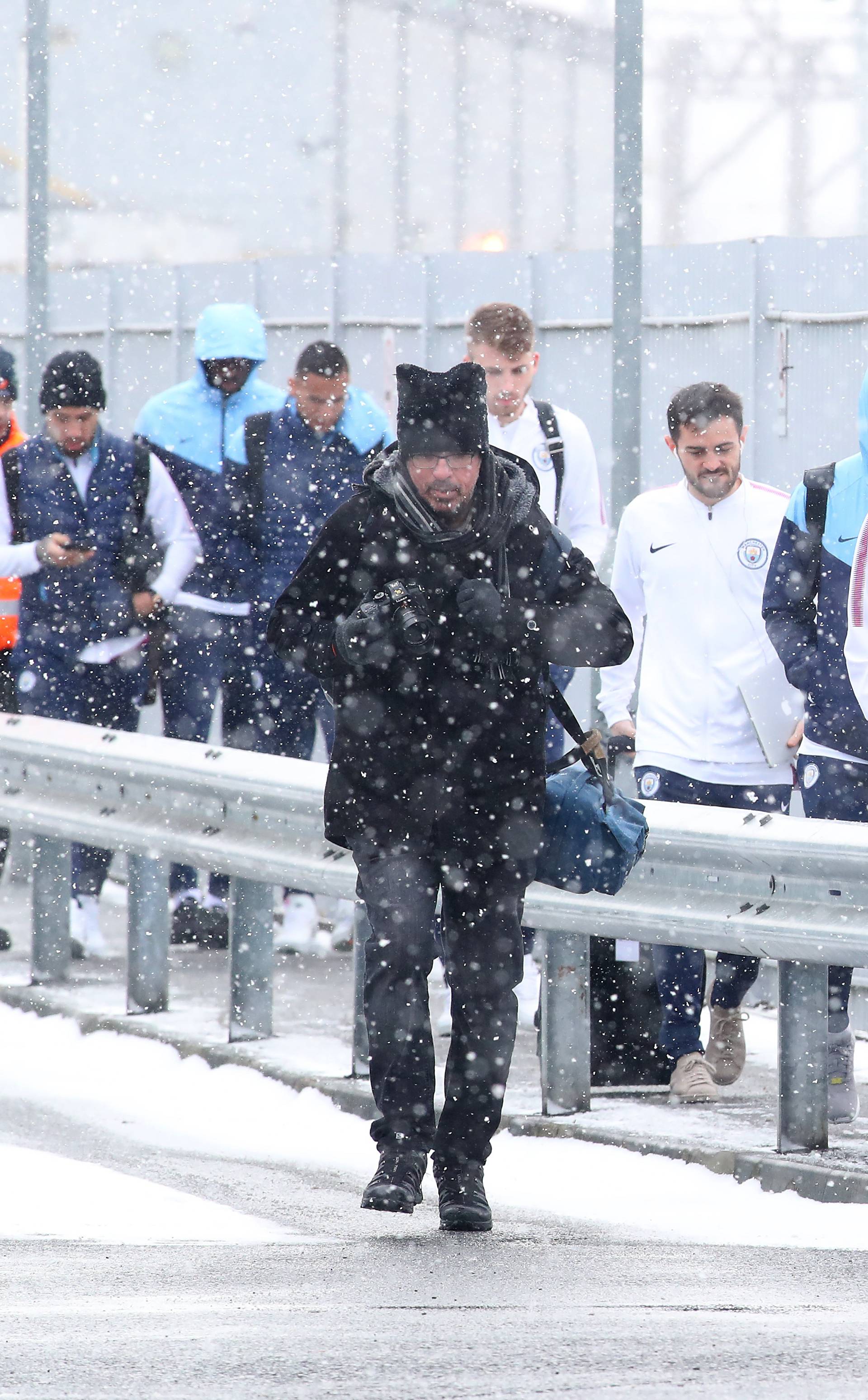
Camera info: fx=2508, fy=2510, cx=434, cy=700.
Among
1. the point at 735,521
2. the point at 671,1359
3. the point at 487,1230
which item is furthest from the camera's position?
the point at 735,521

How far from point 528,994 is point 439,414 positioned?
3.46m

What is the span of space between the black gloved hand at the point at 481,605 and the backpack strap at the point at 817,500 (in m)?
1.68

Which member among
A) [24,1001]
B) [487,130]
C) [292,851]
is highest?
[487,130]

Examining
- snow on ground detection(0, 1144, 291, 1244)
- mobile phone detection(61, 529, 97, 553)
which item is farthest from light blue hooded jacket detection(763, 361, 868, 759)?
→ mobile phone detection(61, 529, 97, 553)

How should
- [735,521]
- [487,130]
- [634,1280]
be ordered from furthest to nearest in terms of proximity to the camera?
[487,130] → [735,521] → [634,1280]

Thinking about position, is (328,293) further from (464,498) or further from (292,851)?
(464,498)

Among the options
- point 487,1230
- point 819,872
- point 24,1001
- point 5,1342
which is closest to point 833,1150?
point 819,872

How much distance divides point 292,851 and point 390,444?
2.15 meters

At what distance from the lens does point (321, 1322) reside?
14.7ft

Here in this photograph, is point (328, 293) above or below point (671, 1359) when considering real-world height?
above

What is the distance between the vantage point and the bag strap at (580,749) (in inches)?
228

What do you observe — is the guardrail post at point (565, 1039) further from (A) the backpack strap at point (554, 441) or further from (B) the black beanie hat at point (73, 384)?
(B) the black beanie hat at point (73, 384)

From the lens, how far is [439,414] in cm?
568

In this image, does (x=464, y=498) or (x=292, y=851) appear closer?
(x=464, y=498)
